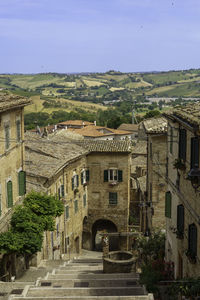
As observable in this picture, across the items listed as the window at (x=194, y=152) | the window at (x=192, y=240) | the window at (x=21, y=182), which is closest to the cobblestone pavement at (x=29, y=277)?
the window at (x=21, y=182)

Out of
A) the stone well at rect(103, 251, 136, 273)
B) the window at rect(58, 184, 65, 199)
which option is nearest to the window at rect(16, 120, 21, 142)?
the stone well at rect(103, 251, 136, 273)

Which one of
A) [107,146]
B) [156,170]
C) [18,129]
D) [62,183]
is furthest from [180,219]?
[107,146]

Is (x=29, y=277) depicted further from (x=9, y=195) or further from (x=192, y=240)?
(x=192, y=240)

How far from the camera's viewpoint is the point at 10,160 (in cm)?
2409

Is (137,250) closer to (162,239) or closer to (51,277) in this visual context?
(162,239)

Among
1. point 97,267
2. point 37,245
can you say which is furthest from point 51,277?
point 97,267

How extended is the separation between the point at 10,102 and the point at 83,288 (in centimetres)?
1006

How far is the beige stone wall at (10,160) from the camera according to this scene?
22438 millimetres

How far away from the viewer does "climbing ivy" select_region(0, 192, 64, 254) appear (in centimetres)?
2158

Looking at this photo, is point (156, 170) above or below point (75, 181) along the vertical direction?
above

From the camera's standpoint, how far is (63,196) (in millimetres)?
34719

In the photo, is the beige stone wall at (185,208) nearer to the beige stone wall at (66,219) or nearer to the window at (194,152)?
the window at (194,152)

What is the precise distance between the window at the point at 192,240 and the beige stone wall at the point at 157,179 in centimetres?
1451

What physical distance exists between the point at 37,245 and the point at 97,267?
21.0 feet
